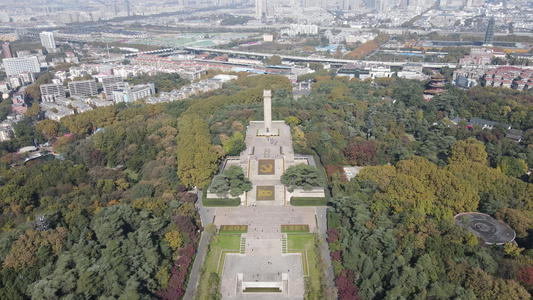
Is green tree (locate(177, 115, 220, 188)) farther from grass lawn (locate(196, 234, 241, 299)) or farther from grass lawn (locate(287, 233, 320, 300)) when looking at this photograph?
grass lawn (locate(287, 233, 320, 300))

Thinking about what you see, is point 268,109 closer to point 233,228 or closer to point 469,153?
point 233,228

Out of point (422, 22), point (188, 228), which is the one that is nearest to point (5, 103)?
point (188, 228)

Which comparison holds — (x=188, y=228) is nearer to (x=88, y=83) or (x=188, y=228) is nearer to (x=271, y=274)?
(x=271, y=274)

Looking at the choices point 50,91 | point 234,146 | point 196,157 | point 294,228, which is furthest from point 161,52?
point 294,228

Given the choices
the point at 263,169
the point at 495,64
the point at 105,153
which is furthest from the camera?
the point at 495,64

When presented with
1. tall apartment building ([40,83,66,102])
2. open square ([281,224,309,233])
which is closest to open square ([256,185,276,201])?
open square ([281,224,309,233])
